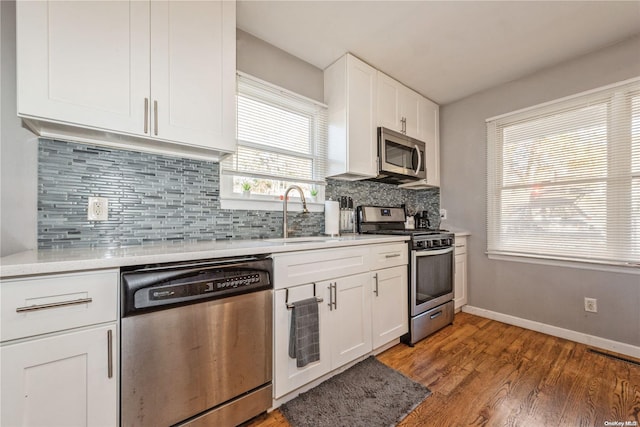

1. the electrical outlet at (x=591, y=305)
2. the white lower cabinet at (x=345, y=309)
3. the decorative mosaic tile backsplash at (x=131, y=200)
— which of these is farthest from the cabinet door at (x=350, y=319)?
the electrical outlet at (x=591, y=305)

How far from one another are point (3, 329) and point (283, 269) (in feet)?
3.32

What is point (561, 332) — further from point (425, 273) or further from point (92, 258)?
point (92, 258)

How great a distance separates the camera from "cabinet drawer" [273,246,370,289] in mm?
1418

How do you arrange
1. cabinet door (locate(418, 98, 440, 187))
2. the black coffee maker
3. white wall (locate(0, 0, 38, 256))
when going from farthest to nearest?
the black coffee maker < cabinet door (locate(418, 98, 440, 187)) < white wall (locate(0, 0, 38, 256))

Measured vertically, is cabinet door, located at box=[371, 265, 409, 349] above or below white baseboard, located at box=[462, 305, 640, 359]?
above

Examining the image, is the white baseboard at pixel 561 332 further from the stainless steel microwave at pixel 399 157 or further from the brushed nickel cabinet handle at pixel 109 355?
the brushed nickel cabinet handle at pixel 109 355

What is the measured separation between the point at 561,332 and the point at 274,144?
10.1 ft

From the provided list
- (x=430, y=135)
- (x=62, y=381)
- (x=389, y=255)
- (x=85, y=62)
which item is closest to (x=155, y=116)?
(x=85, y=62)

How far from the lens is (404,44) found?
2086 millimetres

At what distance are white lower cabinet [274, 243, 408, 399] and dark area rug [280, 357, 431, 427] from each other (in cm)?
9

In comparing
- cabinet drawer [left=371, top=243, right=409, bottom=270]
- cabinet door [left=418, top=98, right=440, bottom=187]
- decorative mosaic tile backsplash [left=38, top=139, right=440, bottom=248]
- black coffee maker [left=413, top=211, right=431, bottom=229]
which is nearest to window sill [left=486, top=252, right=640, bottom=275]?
black coffee maker [left=413, top=211, right=431, bottom=229]

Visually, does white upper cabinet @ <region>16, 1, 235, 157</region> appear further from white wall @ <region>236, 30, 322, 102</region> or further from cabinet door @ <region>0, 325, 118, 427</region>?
cabinet door @ <region>0, 325, 118, 427</region>

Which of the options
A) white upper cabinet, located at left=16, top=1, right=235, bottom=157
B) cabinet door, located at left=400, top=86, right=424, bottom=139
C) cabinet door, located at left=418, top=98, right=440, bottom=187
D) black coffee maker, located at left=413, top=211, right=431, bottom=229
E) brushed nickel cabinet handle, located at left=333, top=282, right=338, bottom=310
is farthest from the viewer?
black coffee maker, located at left=413, top=211, right=431, bottom=229

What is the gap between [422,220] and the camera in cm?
323
